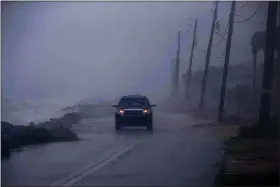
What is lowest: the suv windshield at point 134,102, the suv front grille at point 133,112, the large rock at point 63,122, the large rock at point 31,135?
the large rock at point 31,135

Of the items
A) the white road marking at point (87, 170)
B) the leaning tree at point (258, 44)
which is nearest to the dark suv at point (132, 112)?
the white road marking at point (87, 170)

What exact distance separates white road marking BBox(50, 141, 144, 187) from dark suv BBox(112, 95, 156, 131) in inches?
10.0

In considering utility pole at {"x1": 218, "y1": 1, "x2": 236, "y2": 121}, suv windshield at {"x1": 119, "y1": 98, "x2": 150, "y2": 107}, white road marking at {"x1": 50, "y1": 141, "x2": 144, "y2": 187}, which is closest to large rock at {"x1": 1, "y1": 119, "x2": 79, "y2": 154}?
white road marking at {"x1": 50, "y1": 141, "x2": 144, "y2": 187}

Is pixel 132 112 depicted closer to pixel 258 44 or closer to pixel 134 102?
pixel 134 102

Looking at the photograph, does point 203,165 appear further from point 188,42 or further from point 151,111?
point 188,42

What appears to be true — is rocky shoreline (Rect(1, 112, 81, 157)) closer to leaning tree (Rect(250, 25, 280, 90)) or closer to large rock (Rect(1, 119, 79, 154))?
large rock (Rect(1, 119, 79, 154))

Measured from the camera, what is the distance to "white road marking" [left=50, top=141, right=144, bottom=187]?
7094 millimetres

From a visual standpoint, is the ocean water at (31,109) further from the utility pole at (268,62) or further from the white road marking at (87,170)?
the utility pole at (268,62)

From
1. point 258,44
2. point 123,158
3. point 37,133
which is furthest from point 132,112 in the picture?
point 258,44

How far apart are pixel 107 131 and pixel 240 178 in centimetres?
147

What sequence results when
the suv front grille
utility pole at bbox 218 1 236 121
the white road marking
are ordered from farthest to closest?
1. the suv front grille
2. utility pole at bbox 218 1 236 121
3. the white road marking

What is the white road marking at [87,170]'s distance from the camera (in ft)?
23.3

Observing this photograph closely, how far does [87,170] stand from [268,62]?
215cm

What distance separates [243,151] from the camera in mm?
7309
